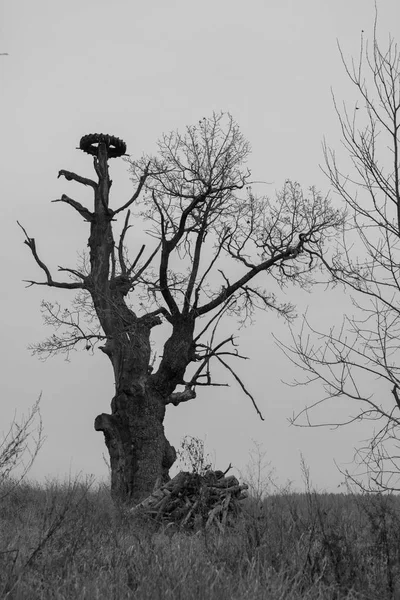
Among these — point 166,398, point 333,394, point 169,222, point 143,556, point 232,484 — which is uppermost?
point 169,222

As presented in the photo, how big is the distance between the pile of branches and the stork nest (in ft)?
28.3

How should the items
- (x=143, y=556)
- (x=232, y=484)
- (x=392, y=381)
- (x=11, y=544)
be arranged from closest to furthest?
(x=143, y=556), (x=11, y=544), (x=392, y=381), (x=232, y=484)

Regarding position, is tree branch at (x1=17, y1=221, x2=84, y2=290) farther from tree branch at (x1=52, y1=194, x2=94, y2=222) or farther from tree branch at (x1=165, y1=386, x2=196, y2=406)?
tree branch at (x1=165, y1=386, x2=196, y2=406)

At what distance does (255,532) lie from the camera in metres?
6.86

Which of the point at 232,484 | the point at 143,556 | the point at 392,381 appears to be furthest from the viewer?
the point at 232,484

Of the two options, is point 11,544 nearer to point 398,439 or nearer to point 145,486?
point 398,439

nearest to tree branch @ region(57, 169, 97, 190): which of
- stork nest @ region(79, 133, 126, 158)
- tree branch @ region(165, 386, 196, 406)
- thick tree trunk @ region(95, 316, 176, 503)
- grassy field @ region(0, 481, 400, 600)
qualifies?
stork nest @ region(79, 133, 126, 158)

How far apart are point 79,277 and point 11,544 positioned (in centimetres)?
894

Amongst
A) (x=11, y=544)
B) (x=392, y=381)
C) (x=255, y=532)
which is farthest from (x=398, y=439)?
(x=11, y=544)

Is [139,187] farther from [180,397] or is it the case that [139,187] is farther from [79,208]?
[180,397]

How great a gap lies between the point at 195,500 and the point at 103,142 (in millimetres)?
9219

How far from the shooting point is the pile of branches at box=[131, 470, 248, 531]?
31.6ft

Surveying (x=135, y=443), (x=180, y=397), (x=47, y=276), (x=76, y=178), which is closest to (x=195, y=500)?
(x=135, y=443)

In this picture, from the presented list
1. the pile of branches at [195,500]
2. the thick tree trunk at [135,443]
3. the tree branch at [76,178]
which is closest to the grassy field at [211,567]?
the pile of branches at [195,500]
